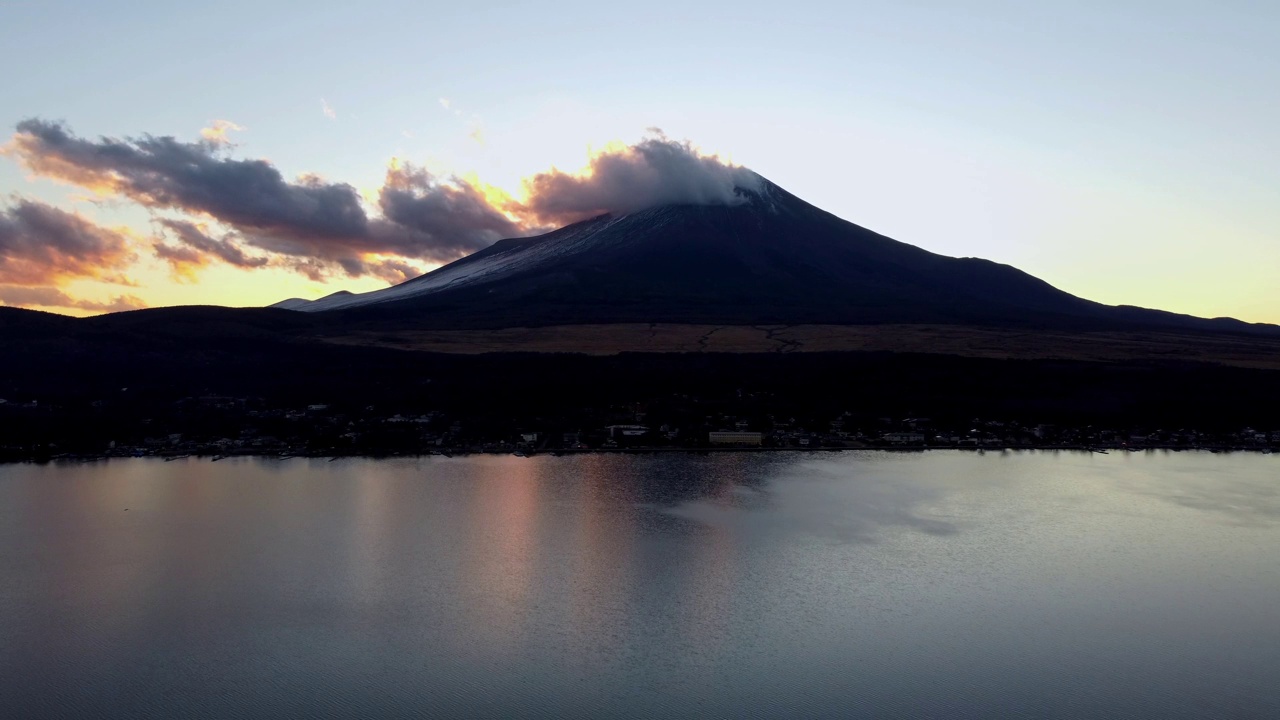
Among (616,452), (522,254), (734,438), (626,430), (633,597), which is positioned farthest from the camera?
(522,254)

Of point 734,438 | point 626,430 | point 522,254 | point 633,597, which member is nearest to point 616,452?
point 626,430

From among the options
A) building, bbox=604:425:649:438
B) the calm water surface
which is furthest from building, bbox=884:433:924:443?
building, bbox=604:425:649:438

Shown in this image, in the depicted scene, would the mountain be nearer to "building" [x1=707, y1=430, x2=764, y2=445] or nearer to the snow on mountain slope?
the snow on mountain slope

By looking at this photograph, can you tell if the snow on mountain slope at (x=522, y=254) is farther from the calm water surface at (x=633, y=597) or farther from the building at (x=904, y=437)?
the calm water surface at (x=633, y=597)

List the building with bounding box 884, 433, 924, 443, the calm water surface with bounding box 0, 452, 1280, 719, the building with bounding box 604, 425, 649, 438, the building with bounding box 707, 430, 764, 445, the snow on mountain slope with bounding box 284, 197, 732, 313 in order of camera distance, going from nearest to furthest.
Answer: the calm water surface with bounding box 0, 452, 1280, 719, the building with bounding box 707, 430, 764, 445, the building with bounding box 604, 425, 649, 438, the building with bounding box 884, 433, 924, 443, the snow on mountain slope with bounding box 284, 197, 732, 313

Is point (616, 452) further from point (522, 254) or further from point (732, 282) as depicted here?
point (522, 254)
